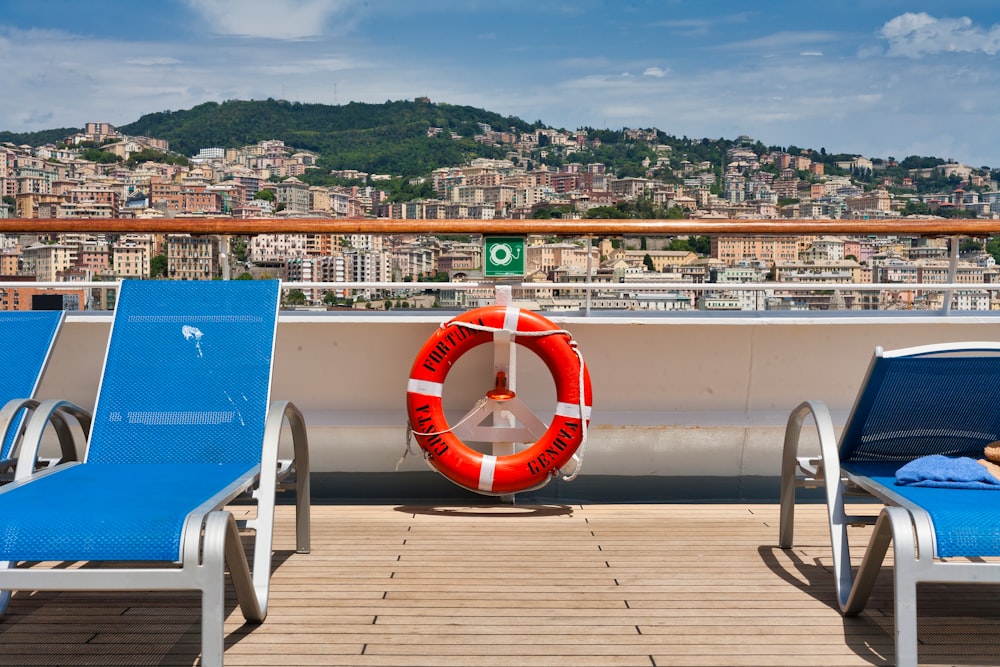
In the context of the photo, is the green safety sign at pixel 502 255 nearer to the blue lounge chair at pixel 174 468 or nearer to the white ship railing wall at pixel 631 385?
the white ship railing wall at pixel 631 385

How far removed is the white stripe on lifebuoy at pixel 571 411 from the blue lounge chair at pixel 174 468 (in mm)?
781

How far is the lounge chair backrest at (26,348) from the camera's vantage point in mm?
2449

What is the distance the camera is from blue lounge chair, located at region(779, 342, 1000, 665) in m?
1.68

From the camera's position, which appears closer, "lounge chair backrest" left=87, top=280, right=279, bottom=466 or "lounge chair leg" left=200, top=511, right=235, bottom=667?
"lounge chair leg" left=200, top=511, right=235, bottom=667

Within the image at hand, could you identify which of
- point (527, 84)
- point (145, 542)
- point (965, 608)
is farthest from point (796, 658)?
point (527, 84)

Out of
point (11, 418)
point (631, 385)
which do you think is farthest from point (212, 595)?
point (631, 385)

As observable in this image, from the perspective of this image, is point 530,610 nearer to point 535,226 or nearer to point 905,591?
point 905,591

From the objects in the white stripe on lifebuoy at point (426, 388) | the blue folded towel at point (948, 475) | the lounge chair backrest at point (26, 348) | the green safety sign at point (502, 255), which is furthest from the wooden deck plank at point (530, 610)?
the green safety sign at point (502, 255)

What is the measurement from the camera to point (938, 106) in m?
91.7

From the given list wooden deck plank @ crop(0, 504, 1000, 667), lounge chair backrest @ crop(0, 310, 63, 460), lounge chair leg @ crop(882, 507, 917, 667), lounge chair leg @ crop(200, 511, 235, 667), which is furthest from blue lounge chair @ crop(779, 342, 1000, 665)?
lounge chair backrest @ crop(0, 310, 63, 460)

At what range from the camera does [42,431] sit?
209 centimetres

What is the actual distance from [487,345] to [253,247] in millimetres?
874

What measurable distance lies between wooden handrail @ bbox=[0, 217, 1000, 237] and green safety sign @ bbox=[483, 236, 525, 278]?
4 centimetres

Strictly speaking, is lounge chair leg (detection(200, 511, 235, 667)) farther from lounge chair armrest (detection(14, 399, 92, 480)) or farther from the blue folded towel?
the blue folded towel
